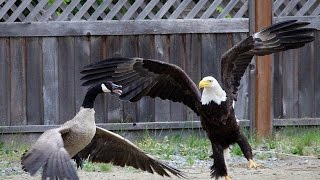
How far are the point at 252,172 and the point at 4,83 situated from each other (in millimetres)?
3601

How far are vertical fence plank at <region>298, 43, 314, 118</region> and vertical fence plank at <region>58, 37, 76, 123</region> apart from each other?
9.73 feet

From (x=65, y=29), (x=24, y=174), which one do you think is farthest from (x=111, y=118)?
(x=24, y=174)

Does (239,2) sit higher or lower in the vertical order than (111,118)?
higher

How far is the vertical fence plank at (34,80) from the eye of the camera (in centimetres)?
1276

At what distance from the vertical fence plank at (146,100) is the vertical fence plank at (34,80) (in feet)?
4.13

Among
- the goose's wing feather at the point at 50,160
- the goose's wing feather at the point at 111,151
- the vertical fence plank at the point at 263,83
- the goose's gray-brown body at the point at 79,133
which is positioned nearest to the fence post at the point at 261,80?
the vertical fence plank at the point at 263,83

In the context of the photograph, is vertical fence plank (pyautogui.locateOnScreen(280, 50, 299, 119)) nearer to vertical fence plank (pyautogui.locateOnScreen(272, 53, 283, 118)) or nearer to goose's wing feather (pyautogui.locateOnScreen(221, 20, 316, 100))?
vertical fence plank (pyautogui.locateOnScreen(272, 53, 283, 118))

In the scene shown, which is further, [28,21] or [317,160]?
[28,21]

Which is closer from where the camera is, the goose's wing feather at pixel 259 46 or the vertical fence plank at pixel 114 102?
the goose's wing feather at pixel 259 46

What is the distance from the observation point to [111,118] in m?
13.0

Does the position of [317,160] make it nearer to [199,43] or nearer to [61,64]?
[199,43]

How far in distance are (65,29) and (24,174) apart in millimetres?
2475

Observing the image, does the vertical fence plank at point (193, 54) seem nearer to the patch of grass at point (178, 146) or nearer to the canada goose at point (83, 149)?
the patch of grass at point (178, 146)

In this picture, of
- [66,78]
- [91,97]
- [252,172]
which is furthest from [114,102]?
[91,97]
